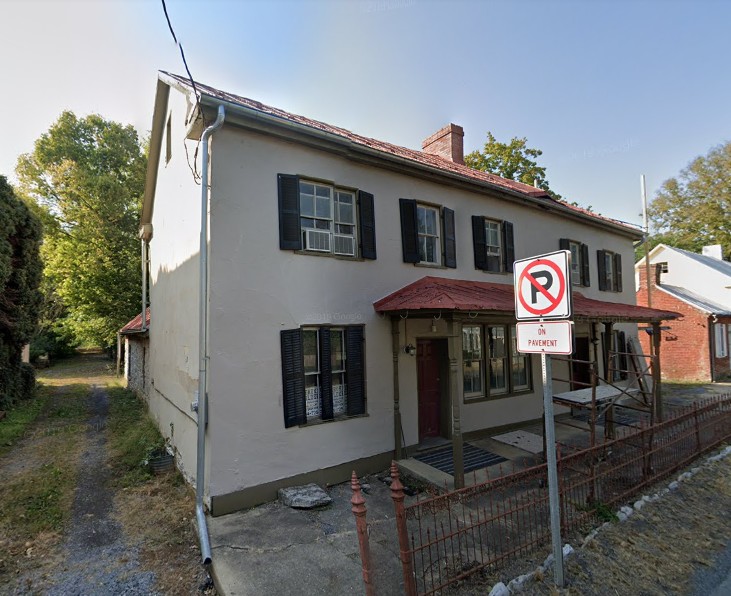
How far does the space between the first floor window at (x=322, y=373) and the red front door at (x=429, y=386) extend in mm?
1778

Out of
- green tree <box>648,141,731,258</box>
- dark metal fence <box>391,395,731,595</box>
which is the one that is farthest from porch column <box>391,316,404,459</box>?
green tree <box>648,141,731,258</box>

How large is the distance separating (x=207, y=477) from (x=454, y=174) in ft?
25.3

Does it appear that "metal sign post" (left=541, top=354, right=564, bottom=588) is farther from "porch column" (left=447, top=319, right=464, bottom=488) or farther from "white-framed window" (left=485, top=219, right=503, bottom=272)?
"white-framed window" (left=485, top=219, right=503, bottom=272)

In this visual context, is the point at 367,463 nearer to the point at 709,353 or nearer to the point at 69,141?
the point at 709,353

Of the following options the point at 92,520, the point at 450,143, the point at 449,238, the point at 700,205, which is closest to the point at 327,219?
the point at 449,238

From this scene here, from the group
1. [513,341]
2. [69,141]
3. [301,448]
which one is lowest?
[301,448]

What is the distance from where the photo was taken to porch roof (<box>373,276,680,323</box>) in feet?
21.4

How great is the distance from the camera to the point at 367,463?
7.26 m

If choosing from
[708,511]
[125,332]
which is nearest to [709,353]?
[708,511]

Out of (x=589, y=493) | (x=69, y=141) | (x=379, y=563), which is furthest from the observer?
(x=69, y=141)

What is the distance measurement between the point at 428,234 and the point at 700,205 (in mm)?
34444

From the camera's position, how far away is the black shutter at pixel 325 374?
6891mm

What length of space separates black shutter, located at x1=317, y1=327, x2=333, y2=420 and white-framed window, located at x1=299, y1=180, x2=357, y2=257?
5.13ft

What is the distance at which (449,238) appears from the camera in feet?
29.7
